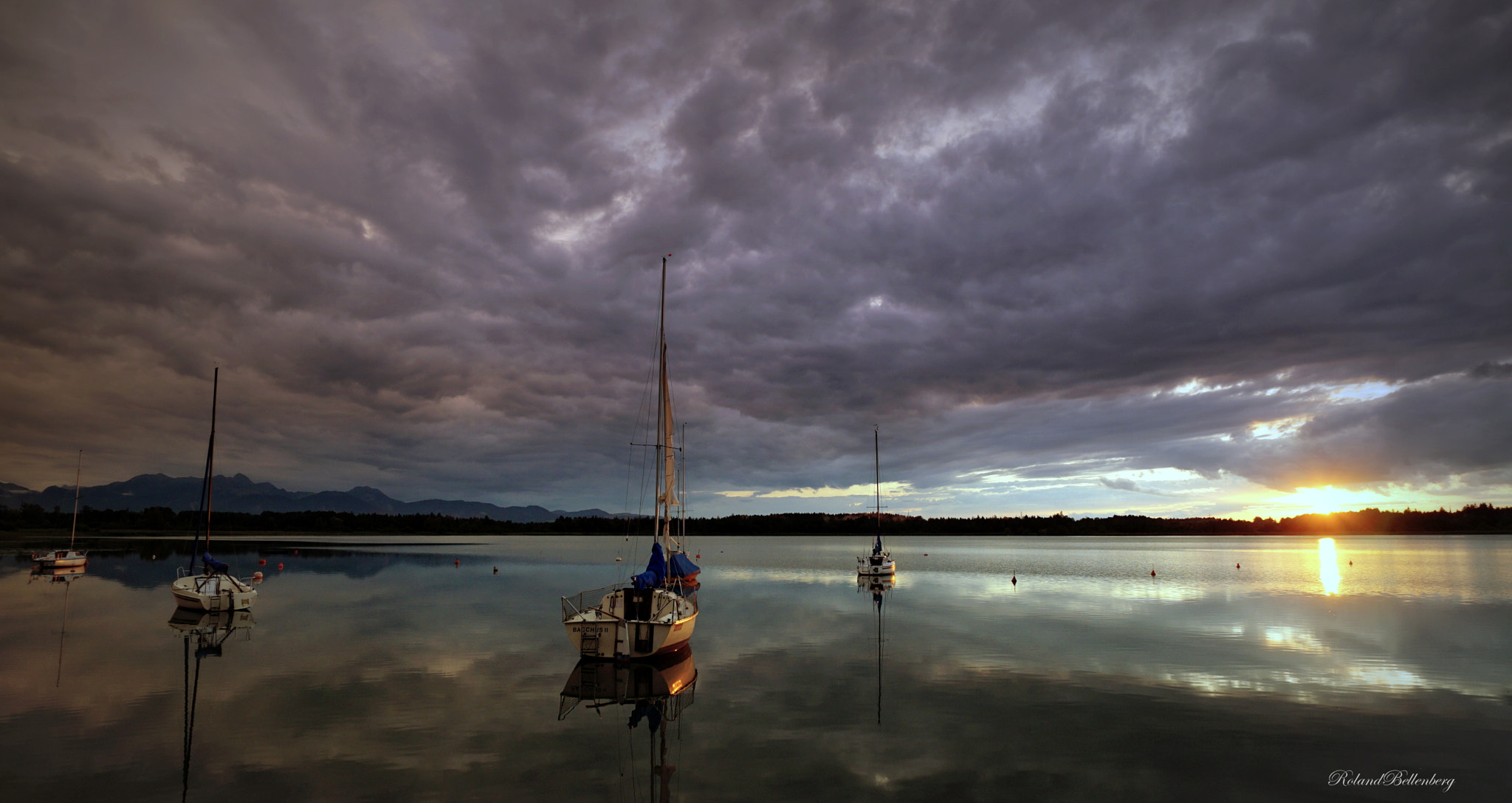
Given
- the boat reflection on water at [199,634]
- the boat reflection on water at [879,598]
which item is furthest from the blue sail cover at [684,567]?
the boat reflection on water at [199,634]

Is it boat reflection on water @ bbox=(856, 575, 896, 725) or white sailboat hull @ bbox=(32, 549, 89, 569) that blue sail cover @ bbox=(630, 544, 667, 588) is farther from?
white sailboat hull @ bbox=(32, 549, 89, 569)

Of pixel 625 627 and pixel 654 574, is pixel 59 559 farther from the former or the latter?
pixel 625 627

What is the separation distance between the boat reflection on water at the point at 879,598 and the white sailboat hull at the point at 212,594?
114 ft

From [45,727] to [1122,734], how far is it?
27.3 m

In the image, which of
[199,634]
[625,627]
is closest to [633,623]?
[625,627]

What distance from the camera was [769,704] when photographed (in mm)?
21562

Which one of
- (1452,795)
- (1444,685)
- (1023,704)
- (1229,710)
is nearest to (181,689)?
(1023,704)

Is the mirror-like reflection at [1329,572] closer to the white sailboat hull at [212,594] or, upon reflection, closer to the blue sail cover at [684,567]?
the blue sail cover at [684,567]

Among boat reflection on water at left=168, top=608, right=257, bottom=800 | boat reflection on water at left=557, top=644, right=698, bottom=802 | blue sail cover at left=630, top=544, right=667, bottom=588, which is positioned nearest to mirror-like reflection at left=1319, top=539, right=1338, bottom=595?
blue sail cover at left=630, top=544, right=667, bottom=588

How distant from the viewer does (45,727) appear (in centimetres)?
1844

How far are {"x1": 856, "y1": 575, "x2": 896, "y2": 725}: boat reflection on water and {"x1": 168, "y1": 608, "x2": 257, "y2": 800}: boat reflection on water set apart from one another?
18967mm

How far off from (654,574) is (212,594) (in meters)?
28.9

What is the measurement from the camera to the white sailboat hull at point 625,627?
1017 inches

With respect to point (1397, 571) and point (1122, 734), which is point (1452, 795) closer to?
point (1122, 734)
